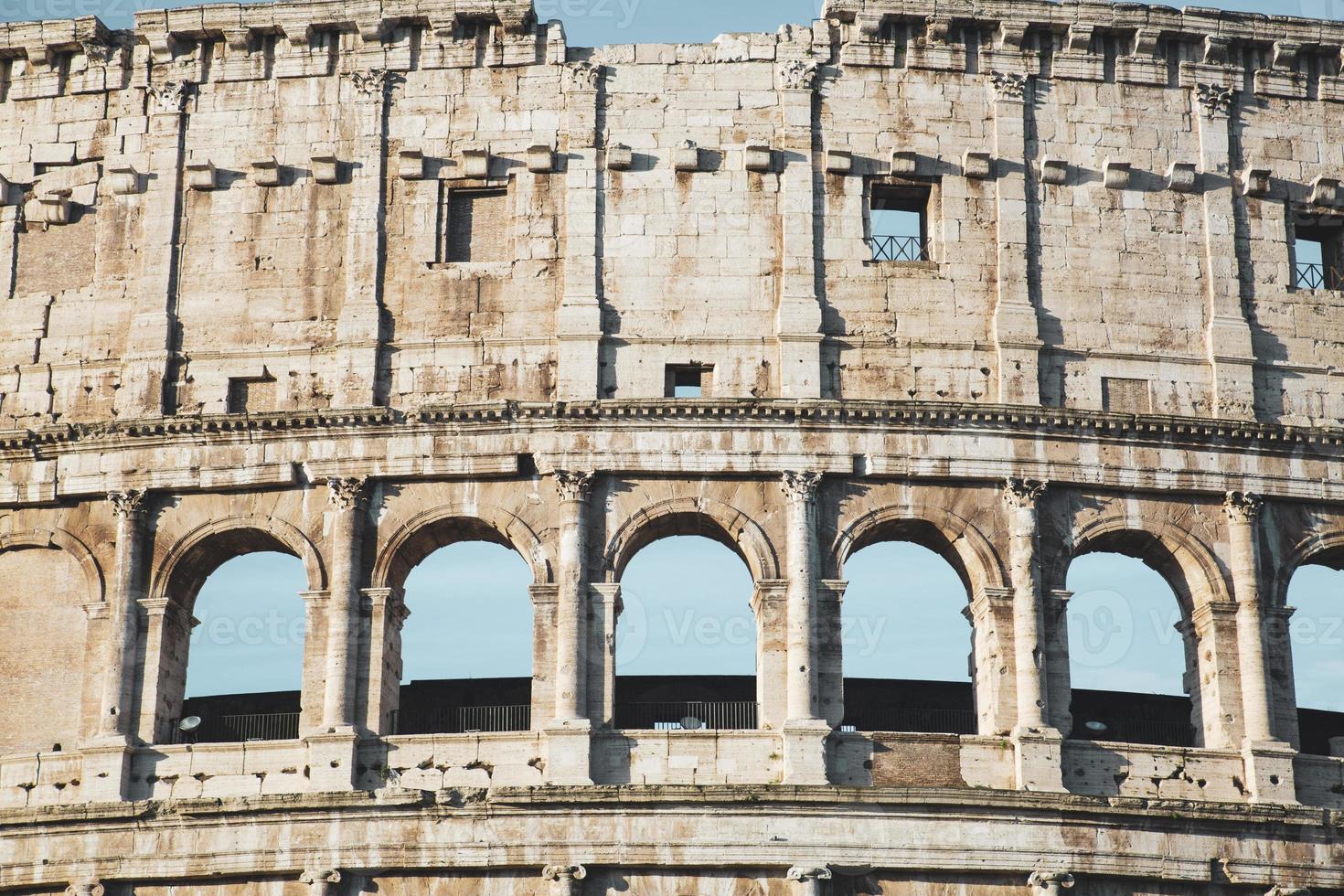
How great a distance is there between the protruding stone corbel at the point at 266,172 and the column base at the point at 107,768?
8640mm

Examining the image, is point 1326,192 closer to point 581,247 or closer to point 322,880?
point 581,247

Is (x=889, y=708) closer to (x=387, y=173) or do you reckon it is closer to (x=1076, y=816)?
(x=1076, y=816)

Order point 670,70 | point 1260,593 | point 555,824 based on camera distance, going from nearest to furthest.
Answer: point 555,824 → point 1260,593 → point 670,70

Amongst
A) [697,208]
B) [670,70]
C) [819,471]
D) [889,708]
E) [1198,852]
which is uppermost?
[670,70]

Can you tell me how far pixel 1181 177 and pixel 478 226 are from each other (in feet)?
34.7

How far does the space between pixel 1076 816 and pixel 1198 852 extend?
5.71 feet

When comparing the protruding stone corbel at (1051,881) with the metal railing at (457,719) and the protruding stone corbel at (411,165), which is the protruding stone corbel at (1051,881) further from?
the protruding stone corbel at (411,165)

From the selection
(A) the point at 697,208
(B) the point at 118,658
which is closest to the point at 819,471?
(A) the point at 697,208

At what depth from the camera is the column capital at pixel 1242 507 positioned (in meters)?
33.1

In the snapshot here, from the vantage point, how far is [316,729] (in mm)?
31641

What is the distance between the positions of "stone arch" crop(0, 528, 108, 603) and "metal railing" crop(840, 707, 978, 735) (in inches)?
444

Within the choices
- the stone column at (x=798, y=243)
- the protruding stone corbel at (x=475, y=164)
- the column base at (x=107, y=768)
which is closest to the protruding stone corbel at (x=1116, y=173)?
the stone column at (x=798, y=243)

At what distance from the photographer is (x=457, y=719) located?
3459cm

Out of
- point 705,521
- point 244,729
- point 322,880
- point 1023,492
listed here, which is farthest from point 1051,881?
point 244,729
